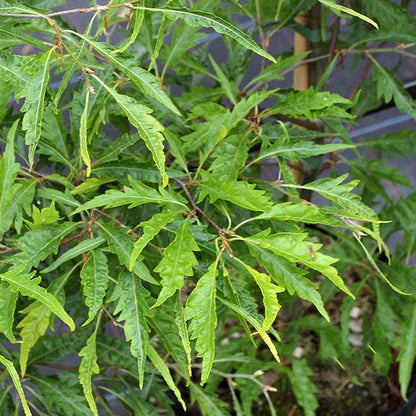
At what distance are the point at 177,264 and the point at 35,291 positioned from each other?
0.10 m

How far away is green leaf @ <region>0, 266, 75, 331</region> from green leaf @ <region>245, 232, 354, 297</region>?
13 cm

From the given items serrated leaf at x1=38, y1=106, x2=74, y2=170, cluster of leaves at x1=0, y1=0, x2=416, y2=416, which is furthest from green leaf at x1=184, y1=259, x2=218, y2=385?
serrated leaf at x1=38, y1=106, x2=74, y2=170

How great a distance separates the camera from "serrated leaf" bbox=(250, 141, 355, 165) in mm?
A: 515

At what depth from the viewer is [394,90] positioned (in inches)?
27.2

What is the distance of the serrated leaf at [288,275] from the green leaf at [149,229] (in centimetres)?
6

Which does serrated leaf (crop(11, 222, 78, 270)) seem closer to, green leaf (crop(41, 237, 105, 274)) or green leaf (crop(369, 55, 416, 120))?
green leaf (crop(41, 237, 105, 274))

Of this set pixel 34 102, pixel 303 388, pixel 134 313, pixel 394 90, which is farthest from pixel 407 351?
pixel 34 102

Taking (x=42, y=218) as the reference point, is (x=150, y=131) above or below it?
above

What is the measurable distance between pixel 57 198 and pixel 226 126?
6.2 inches

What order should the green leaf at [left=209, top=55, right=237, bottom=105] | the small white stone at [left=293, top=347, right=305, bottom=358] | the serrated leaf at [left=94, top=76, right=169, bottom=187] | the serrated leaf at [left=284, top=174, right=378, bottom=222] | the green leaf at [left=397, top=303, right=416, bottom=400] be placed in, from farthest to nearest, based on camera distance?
the small white stone at [left=293, top=347, right=305, bottom=358] → the green leaf at [left=397, top=303, right=416, bottom=400] → the green leaf at [left=209, top=55, right=237, bottom=105] → the serrated leaf at [left=284, top=174, right=378, bottom=222] → the serrated leaf at [left=94, top=76, right=169, bottom=187]

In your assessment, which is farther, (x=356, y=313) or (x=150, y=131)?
(x=356, y=313)

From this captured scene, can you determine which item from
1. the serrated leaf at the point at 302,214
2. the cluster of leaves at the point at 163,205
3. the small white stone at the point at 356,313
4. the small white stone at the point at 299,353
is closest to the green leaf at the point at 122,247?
the cluster of leaves at the point at 163,205

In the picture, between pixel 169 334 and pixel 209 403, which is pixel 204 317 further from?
pixel 209 403

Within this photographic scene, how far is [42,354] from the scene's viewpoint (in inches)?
25.9
